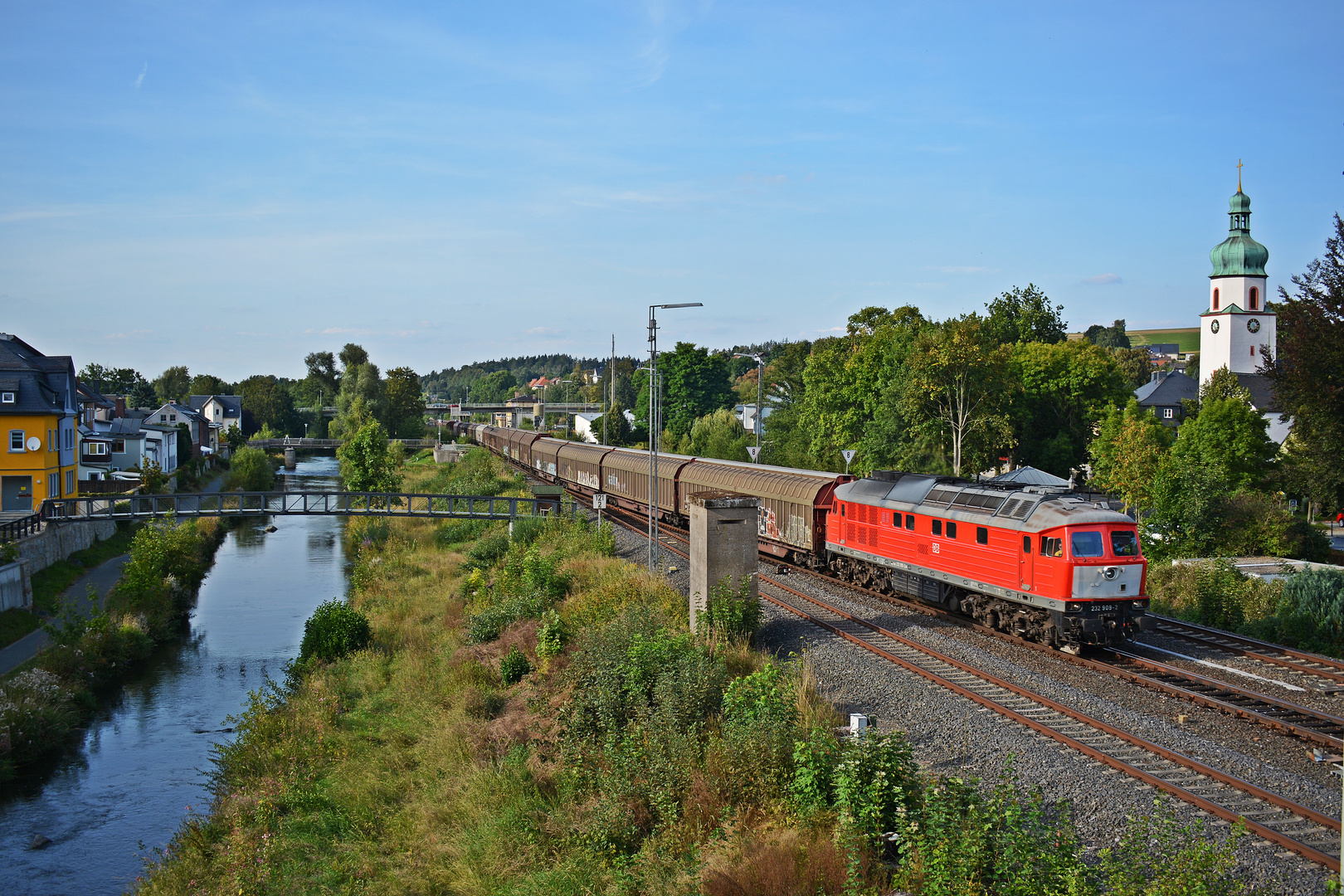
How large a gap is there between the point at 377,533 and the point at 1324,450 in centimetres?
4692

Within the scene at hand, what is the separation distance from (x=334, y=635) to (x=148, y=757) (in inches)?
266

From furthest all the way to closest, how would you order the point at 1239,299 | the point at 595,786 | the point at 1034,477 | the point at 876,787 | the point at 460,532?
the point at 1239,299 < the point at 460,532 < the point at 1034,477 < the point at 595,786 < the point at 876,787

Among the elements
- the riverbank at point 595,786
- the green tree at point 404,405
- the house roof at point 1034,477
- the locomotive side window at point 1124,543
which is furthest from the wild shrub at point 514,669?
the green tree at point 404,405

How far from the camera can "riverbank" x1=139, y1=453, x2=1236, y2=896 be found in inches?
367

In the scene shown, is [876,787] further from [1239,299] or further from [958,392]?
[1239,299]

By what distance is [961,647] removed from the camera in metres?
18.1

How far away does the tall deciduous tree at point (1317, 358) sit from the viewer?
2045 centimetres

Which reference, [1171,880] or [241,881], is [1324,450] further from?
[241,881]

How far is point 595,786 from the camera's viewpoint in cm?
1462

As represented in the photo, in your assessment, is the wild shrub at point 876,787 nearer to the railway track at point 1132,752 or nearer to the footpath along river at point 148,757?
the railway track at point 1132,752

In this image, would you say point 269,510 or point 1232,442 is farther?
point 269,510

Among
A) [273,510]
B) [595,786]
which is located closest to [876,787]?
[595,786]

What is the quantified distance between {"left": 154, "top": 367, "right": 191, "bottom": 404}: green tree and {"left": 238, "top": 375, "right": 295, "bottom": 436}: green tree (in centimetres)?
2105

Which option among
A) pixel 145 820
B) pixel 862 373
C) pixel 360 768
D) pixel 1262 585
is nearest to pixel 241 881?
pixel 360 768
